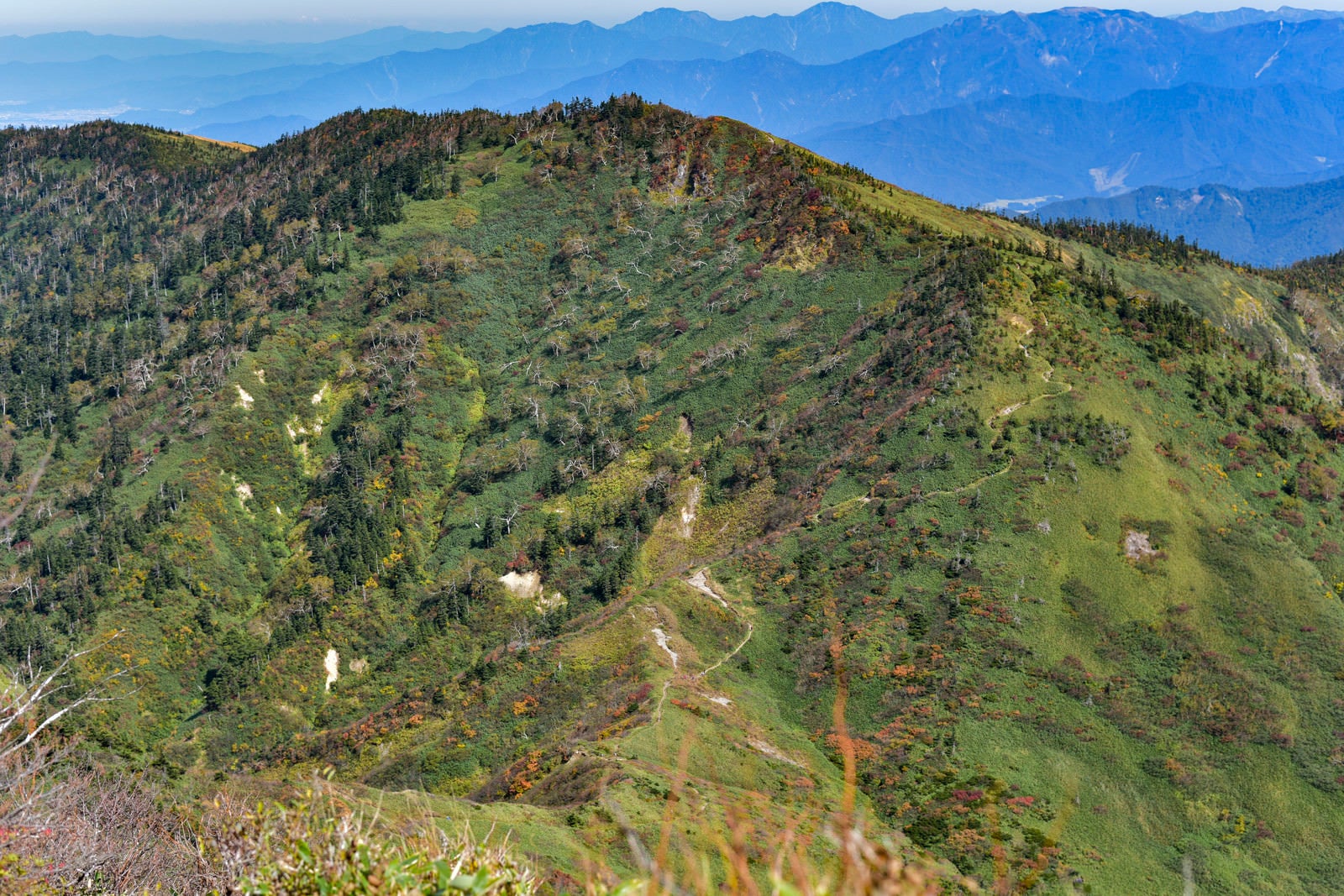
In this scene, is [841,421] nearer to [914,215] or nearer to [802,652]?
[802,652]

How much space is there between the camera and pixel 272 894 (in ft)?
65.2

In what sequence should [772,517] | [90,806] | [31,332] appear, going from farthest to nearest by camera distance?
[31,332]
[772,517]
[90,806]

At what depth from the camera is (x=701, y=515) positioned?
375ft

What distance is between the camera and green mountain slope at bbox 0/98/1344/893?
7200 centimetres

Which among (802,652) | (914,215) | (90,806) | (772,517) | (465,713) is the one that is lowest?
(465,713)

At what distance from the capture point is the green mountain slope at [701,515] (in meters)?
72.0

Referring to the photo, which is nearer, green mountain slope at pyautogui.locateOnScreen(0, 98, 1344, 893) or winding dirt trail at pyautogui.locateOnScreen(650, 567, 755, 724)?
green mountain slope at pyautogui.locateOnScreen(0, 98, 1344, 893)

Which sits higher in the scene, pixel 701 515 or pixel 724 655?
pixel 701 515

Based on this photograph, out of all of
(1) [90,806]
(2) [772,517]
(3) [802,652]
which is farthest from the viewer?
(2) [772,517]

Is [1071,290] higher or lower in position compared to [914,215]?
lower

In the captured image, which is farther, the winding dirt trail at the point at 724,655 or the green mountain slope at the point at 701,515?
the winding dirt trail at the point at 724,655

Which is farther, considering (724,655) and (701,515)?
(701,515)

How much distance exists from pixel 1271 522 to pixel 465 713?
87.3 metres

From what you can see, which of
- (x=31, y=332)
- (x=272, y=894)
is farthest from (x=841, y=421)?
(x=31, y=332)
